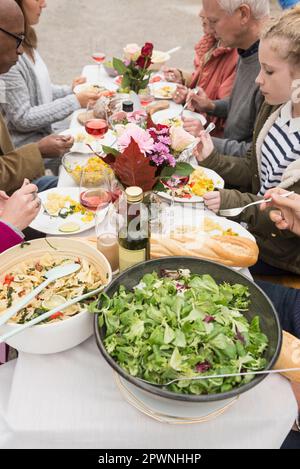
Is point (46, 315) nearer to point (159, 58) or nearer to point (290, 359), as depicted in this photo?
point (290, 359)

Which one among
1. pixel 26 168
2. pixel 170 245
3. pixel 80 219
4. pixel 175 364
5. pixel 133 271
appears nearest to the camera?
pixel 175 364

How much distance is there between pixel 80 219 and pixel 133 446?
837 millimetres

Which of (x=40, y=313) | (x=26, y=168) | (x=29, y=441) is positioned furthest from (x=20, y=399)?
(x=26, y=168)

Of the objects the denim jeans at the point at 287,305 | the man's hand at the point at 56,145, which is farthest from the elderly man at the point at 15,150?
the denim jeans at the point at 287,305

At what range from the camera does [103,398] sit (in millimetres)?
1017

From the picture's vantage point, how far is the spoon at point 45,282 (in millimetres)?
980

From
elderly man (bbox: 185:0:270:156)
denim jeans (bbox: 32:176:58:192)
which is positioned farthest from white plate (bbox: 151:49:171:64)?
denim jeans (bbox: 32:176:58:192)

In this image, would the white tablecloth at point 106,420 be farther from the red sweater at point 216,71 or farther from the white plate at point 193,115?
the red sweater at point 216,71

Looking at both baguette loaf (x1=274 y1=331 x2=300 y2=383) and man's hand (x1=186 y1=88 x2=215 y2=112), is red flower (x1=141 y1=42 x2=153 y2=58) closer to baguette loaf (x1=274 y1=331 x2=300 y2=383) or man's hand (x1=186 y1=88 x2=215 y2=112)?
man's hand (x1=186 y1=88 x2=215 y2=112)

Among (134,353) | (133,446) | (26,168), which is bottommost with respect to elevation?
(133,446)

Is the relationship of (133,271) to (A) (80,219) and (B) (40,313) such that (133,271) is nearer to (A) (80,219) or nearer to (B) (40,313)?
(B) (40,313)

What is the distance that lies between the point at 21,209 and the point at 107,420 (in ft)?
2.43

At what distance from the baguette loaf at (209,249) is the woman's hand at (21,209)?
419mm

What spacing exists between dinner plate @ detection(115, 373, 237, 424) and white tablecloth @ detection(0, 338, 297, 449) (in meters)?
0.03
